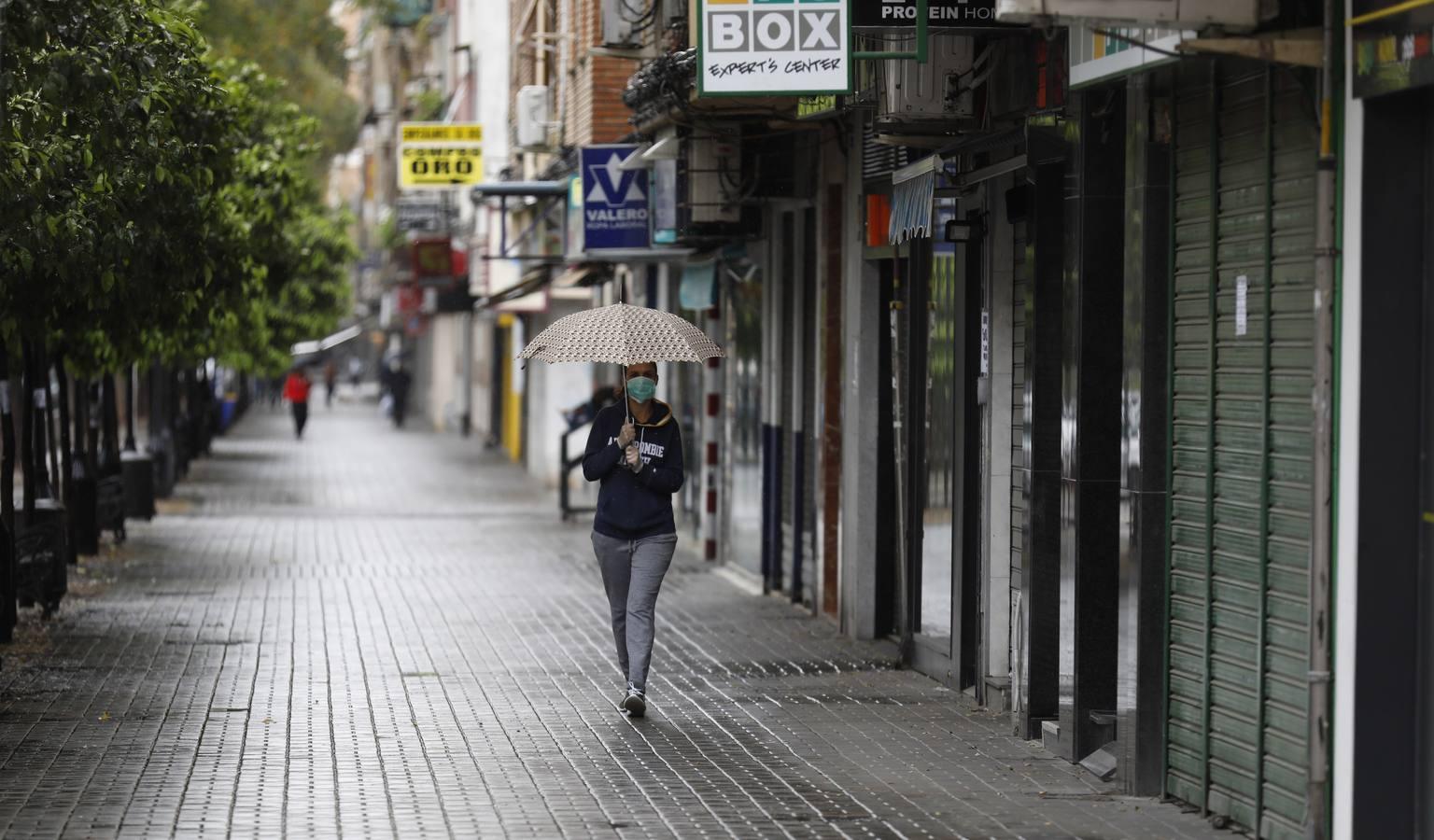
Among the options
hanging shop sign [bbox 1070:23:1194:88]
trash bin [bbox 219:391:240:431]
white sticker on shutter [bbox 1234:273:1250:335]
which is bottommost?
trash bin [bbox 219:391:240:431]

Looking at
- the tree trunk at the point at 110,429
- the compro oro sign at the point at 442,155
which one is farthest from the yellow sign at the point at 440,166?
the tree trunk at the point at 110,429

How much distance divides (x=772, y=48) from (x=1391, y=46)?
172 inches

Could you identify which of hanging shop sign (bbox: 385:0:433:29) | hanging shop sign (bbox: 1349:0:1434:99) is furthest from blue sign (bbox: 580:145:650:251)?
hanging shop sign (bbox: 385:0:433:29)

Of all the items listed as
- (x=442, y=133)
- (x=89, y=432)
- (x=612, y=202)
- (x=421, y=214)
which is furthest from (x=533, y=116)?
(x=421, y=214)

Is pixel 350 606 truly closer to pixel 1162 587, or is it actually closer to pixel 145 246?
pixel 145 246

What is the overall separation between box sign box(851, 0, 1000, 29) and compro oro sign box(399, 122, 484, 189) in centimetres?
2077

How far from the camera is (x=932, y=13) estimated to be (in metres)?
11.1

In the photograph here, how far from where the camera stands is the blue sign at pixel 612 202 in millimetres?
21297

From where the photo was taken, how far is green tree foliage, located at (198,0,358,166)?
125 feet

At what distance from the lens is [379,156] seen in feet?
254

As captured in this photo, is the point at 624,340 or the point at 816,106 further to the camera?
the point at 816,106

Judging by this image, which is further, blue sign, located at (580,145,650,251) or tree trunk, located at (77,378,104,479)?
tree trunk, located at (77,378,104,479)

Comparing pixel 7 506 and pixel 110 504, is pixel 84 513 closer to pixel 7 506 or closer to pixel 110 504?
pixel 110 504

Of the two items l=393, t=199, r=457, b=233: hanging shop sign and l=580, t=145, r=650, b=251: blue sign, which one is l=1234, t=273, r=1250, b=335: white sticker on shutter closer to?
l=580, t=145, r=650, b=251: blue sign
